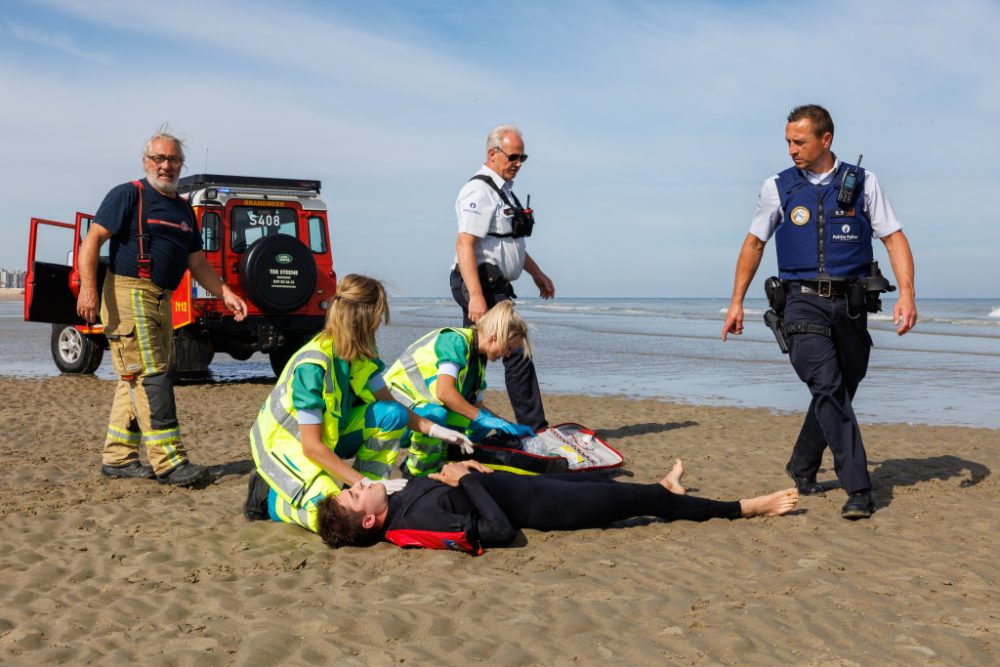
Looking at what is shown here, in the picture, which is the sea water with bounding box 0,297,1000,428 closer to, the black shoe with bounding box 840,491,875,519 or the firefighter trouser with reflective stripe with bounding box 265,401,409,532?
the firefighter trouser with reflective stripe with bounding box 265,401,409,532

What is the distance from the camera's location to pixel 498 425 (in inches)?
217

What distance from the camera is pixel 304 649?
3.12 m

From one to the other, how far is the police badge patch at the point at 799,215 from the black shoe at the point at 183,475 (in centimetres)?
359

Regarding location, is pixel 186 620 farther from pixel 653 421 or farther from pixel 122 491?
pixel 653 421

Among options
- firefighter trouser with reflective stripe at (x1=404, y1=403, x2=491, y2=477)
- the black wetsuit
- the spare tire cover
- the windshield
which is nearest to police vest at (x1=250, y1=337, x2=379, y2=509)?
the black wetsuit

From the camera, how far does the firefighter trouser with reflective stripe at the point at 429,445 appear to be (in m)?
5.29

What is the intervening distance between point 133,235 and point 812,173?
3.77 meters

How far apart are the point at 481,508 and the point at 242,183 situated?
28.4 ft

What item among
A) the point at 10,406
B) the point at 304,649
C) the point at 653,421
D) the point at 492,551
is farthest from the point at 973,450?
the point at 10,406

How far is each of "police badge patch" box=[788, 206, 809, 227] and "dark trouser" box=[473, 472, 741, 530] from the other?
5.28 feet

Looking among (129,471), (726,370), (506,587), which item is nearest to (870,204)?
(506,587)

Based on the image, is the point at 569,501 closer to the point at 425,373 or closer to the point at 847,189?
the point at 425,373

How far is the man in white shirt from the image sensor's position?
6031 mm

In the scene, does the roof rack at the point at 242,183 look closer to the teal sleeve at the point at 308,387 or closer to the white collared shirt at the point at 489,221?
the white collared shirt at the point at 489,221
